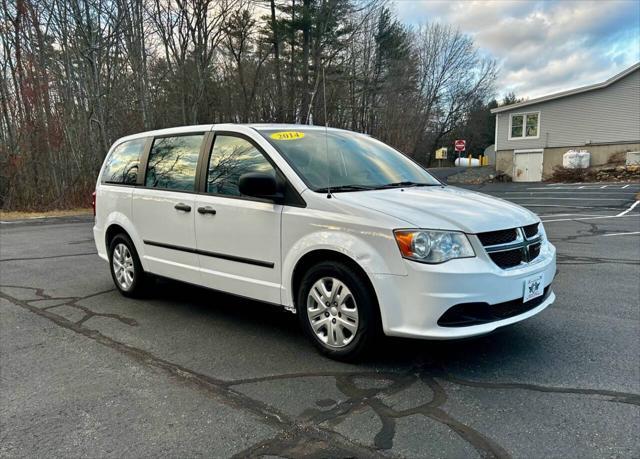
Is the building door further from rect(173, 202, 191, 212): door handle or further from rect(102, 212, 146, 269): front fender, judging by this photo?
rect(173, 202, 191, 212): door handle

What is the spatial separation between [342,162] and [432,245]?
1.40 m

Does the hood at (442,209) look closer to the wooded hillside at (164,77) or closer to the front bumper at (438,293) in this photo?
the front bumper at (438,293)

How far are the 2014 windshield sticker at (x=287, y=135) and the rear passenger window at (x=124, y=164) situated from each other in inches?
76.6

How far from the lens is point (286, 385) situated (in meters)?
3.30

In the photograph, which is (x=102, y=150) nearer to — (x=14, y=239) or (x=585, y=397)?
(x=14, y=239)

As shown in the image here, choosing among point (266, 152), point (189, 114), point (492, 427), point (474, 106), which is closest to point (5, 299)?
point (266, 152)

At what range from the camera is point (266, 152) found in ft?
13.4

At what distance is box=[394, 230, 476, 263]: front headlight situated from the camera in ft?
10.5

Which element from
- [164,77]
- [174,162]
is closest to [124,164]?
[174,162]

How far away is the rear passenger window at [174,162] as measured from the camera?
4.70 meters

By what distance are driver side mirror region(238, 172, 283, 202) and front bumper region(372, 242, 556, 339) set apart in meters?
1.09

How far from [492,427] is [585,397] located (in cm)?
80

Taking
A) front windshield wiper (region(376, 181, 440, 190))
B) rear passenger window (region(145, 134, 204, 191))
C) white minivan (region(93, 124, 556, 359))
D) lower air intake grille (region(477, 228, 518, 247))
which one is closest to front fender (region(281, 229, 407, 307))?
white minivan (region(93, 124, 556, 359))

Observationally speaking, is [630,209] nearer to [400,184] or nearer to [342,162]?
[400,184]
